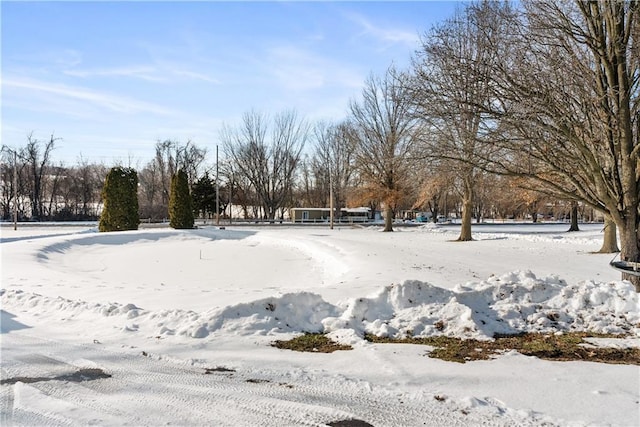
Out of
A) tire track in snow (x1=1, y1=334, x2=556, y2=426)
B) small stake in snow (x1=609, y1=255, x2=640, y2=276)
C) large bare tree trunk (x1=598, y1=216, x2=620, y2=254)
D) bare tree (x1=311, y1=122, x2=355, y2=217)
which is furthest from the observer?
bare tree (x1=311, y1=122, x2=355, y2=217)

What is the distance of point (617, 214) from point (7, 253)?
17.4 m

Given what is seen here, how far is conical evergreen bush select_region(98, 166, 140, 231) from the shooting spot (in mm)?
30672

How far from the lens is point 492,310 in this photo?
7191 mm

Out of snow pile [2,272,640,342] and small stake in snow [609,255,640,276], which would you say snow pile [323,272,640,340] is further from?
small stake in snow [609,255,640,276]

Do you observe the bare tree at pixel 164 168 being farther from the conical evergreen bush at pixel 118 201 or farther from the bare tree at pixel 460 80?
the bare tree at pixel 460 80

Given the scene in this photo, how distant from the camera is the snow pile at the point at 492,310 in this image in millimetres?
6605

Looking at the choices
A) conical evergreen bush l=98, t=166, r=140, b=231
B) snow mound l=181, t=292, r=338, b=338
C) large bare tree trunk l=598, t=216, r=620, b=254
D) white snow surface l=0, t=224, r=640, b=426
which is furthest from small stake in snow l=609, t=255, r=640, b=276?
conical evergreen bush l=98, t=166, r=140, b=231

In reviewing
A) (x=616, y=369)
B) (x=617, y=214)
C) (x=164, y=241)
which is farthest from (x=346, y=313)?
(x=164, y=241)

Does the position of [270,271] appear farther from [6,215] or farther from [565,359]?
[6,215]

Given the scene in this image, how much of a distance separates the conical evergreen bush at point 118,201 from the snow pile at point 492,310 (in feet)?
88.8

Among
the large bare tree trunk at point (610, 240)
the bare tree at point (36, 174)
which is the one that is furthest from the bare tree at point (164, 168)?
the large bare tree trunk at point (610, 240)

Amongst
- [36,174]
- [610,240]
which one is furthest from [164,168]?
[610,240]

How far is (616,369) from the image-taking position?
4973 mm

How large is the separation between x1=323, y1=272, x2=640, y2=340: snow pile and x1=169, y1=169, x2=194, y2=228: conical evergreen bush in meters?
29.4
